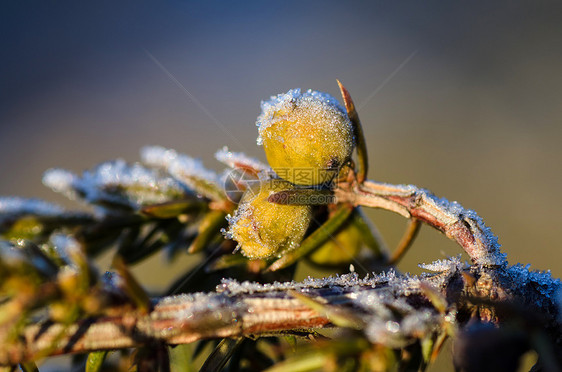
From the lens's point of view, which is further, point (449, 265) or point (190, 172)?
point (190, 172)

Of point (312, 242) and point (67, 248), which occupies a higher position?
point (312, 242)

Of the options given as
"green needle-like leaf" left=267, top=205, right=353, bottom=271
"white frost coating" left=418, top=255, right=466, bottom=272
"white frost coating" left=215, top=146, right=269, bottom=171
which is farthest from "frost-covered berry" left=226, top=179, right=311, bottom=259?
"white frost coating" left=418, top=255, right=466, bottom=272

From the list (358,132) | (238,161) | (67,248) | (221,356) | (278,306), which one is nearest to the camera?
(67,248)

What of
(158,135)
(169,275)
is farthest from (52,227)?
(158,135)

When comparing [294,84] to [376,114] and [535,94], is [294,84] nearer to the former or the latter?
[376,114]

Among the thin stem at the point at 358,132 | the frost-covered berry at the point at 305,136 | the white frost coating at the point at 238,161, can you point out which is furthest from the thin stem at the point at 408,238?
the white frost coating at the point at 238,161

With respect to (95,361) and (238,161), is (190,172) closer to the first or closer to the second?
(238,161)

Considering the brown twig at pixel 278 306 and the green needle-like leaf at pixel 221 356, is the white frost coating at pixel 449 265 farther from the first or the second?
the green needle-like leaf at pixel 221 356

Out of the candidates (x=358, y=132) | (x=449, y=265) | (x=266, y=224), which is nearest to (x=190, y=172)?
(x=266, y=224)
